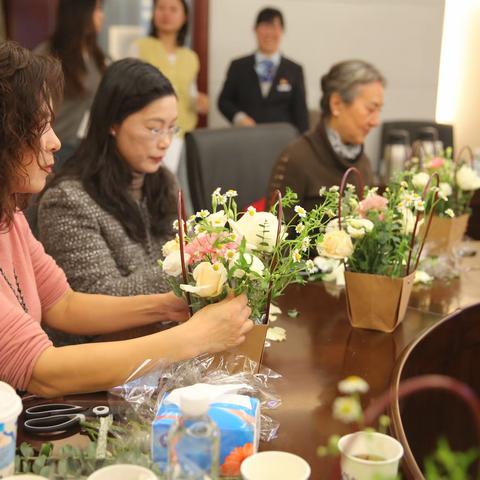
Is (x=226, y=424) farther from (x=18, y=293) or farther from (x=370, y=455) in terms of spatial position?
(x=18, y=293)

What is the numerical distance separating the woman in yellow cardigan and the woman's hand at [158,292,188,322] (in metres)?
3.24

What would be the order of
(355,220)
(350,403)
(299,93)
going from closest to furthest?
(350,403) → (355,220) → (299,93)

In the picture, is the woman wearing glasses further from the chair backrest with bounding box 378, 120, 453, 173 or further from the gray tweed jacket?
the chair backrest with bounding box 378, 120, 453, 173

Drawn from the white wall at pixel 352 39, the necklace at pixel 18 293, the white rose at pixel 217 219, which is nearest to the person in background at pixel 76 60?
the white wall at pixel 352 39

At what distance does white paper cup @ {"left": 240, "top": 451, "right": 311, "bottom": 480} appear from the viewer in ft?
3.13

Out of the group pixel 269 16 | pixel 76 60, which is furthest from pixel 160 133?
pixel 269 16

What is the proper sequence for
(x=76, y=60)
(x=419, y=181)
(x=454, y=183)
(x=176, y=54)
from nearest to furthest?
(x=419, y=181) < (x=454, y=183) < (x=76, y=60) < (x=176, y=54)

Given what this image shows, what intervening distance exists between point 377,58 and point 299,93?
870 millimetres

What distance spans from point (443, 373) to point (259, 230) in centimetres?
83

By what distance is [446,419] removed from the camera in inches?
78.9

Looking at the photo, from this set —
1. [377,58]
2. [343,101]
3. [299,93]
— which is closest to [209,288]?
[343,101]

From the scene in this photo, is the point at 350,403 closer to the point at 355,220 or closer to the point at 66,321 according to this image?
the point at 355,220

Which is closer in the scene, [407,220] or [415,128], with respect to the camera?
[407,220]

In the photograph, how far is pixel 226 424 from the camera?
1036 millimetres
